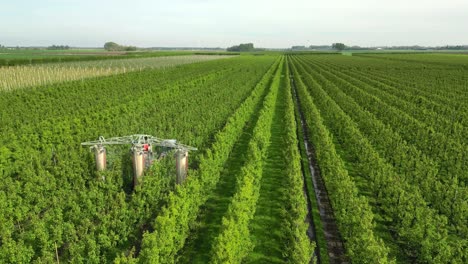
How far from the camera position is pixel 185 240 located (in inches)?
470

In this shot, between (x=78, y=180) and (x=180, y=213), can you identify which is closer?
(x=180, y=213)

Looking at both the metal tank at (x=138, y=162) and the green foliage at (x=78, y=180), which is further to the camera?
the metal tank at (x=138, y=162)

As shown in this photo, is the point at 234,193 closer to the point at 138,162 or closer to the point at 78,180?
the point at 138,162

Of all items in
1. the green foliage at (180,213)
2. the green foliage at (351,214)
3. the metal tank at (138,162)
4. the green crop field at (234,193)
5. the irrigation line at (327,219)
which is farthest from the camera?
the metal tank at (138,162)

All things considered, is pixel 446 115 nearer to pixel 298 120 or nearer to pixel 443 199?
pixel 298 120

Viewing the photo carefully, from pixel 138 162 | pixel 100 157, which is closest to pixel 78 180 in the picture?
pixel 100 157

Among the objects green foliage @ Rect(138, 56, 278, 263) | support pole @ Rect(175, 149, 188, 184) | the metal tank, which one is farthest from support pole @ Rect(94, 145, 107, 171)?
green foliage @ Rect(138, 56, 278, 263)

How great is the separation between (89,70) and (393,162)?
48.0 meters

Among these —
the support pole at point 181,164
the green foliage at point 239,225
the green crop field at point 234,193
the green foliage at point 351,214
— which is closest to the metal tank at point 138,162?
the green crop field at point 234,193

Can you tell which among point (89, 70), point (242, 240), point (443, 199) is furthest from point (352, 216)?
point (89, 70)

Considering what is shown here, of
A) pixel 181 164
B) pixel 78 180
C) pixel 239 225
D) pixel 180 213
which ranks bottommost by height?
pixel 239 225

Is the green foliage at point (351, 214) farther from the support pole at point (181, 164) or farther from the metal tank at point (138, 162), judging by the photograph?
the metal tank at point (138, 162)

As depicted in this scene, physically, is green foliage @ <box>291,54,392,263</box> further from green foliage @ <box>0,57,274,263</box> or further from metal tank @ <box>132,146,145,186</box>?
metal tank @ <box>132,146,145,186</box>

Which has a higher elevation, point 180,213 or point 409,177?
point 180,213
